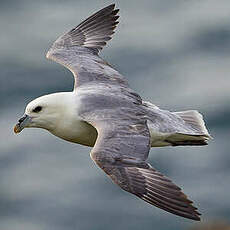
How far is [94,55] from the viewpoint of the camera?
12.1 meters

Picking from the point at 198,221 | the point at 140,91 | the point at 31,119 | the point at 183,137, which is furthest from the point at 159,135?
the point at 140,91

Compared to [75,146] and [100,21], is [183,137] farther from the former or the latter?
[75,146]

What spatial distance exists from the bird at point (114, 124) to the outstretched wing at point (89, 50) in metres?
0.01

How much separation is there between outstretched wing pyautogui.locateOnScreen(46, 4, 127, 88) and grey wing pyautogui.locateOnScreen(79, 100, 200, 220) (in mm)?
1183

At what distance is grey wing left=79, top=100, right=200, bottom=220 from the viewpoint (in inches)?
350

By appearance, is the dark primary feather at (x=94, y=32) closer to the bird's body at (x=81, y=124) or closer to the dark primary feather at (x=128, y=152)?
the bird's body at (x=81, y=124)

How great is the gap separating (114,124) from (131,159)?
0.63m

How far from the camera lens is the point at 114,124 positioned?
9.91 m

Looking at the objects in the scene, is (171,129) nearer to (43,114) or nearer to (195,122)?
(195,122)

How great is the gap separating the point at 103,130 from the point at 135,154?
17.8 inches

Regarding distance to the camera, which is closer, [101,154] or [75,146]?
[101,154]

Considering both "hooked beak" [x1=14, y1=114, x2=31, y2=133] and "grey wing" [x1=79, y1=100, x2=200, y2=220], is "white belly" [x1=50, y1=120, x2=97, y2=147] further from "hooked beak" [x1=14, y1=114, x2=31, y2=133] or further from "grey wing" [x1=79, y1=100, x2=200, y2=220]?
Result: "hooked beak" [x1=14, y1=114, x2=31, y2=133]

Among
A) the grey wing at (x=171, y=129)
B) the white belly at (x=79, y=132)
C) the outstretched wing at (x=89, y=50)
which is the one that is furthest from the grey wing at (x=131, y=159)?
the outstretched wing at (x=89, y=50)

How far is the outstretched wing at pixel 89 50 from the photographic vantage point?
37.3ft
